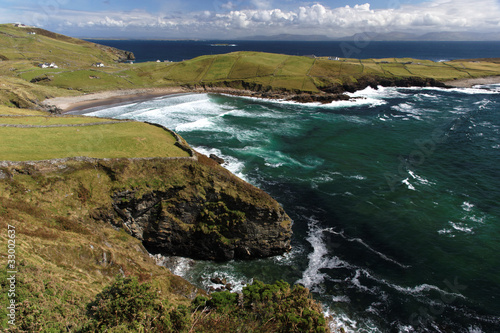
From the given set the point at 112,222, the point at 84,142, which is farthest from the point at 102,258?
the point at 84,142

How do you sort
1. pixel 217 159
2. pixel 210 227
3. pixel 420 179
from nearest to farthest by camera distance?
pixel 210 227, pixel 420 179, pixel 217 159

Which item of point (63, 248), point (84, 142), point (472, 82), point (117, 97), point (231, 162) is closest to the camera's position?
point (63, 248)

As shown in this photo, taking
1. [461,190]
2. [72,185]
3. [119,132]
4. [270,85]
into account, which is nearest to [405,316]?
[461,190]

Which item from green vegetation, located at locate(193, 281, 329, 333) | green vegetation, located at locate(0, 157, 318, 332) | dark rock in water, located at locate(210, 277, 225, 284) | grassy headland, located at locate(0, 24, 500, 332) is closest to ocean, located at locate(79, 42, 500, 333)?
dark rock in water, located at locate(210, 277, 225, 284)

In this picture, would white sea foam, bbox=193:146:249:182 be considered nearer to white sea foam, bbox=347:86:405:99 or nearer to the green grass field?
the green grass field

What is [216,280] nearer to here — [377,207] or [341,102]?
[377,207]

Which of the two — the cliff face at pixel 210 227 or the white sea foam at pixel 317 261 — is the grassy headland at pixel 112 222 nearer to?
the cliff face at pixel 210 227
